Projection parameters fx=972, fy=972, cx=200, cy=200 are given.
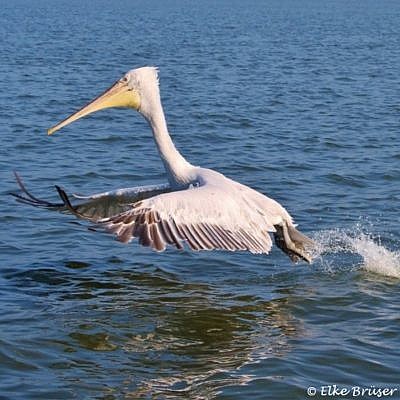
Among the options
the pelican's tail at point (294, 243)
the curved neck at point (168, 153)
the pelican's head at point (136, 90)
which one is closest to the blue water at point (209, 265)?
the pelican's tail at point (294, 243)

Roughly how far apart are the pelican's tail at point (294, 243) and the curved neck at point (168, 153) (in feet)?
2.95

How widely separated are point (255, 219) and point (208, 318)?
88 cm

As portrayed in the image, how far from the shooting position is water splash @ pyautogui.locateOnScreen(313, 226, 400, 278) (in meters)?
8.70

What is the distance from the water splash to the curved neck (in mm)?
1559

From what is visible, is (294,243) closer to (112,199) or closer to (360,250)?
(360,250)

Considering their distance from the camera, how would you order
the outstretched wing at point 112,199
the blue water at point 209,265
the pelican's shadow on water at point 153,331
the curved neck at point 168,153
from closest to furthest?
1. the pelican's shadow on water at point 153,331
2. the blue water at point 209,265
3. the curved neck at point 168,153
4. the outstretched wing at point 112,199

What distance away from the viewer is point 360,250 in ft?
30.0

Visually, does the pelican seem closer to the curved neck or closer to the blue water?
the curved neck

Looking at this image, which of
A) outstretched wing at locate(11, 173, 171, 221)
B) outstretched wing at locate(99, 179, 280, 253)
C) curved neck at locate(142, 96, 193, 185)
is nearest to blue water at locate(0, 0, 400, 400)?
outstretched wing at locate(11, 173, 171, 221)

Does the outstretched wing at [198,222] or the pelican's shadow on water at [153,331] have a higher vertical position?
the outstretched wing at [198,222]

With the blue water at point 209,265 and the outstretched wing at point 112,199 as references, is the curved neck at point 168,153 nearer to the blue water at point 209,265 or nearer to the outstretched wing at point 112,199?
the outstretched wing at point 112,199

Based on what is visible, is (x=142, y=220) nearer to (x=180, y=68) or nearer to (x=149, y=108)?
(x=149, y=108)

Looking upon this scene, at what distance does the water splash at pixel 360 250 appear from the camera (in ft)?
28.6

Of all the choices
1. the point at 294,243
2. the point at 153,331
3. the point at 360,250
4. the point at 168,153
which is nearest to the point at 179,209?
the point at 153,331
